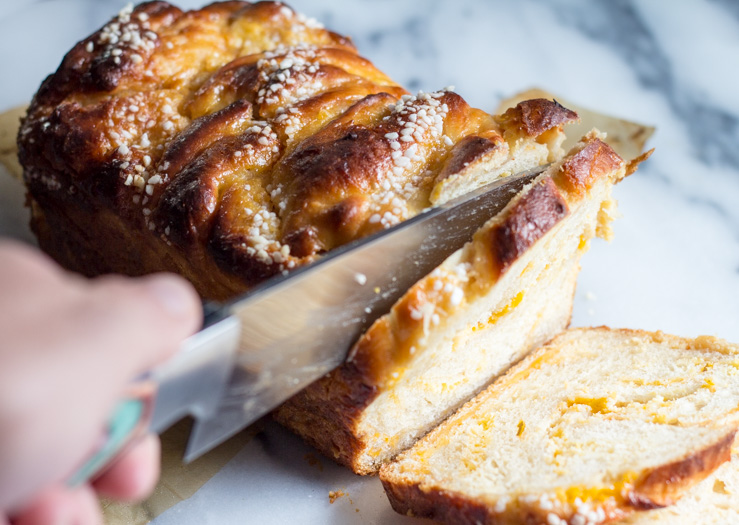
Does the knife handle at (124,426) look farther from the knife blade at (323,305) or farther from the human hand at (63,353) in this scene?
the knife blade at (323,305)

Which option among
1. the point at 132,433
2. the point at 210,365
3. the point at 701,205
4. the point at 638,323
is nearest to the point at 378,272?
the point at 210,365

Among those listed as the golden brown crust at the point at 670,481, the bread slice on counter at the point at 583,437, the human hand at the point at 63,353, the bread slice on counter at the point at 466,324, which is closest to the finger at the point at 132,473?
the human hand at the point at 63,353

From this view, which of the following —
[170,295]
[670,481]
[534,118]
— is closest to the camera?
[170,295]

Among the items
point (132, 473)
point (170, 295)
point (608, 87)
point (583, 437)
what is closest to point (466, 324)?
point (583, 437)

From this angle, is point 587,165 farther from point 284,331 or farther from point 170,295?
point 170,295

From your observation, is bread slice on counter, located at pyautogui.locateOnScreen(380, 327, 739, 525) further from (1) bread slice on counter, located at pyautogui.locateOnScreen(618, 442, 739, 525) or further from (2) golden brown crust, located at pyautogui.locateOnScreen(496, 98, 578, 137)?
(2) golden brown crust, located at pyautogui.locateOnScreen(496, 98, 578, 137)

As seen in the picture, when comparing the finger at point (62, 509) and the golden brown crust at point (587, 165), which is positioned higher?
the golden brown crust at point (587, 165)
